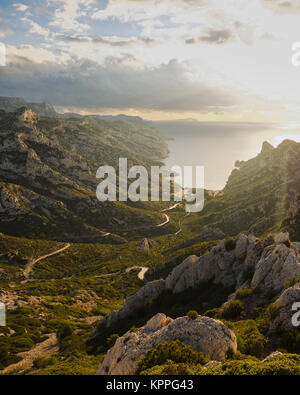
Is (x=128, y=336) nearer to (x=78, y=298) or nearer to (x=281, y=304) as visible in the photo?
(x=281, y=304)

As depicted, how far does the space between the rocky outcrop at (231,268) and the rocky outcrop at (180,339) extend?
53.0 feet

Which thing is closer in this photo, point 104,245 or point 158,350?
point 158,350

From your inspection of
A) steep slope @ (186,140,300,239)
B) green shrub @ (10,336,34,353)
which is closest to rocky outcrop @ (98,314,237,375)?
green shrub @ (10,336,34,353)

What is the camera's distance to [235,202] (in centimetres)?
18412

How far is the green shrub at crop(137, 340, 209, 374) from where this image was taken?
1866 cm

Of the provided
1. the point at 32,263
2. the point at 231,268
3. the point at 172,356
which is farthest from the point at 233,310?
the point at 32,263

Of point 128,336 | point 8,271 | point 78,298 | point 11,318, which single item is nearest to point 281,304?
point 128,336

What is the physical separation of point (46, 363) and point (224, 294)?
99.7 ft

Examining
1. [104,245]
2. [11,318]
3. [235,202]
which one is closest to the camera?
[11,318]

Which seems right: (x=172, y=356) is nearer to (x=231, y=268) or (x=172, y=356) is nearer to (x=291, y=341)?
(x=291, y=341)

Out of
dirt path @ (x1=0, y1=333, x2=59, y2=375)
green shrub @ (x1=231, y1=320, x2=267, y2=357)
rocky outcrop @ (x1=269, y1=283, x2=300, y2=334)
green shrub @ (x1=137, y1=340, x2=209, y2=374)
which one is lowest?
dirt path @ (x1=0, y1=333, x2=59, y2=375)

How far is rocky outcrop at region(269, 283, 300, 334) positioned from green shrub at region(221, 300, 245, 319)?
7558mm

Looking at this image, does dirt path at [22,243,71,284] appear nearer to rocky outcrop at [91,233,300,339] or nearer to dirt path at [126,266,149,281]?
dirt path at [126,266,149,281]

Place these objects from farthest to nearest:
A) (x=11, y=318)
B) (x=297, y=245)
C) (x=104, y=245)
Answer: (x=104, y=245)
(x=11, y=318)
(x=297, y=245)
